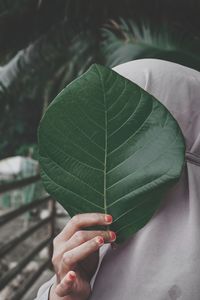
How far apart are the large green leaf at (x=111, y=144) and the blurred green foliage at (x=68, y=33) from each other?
2997 mm

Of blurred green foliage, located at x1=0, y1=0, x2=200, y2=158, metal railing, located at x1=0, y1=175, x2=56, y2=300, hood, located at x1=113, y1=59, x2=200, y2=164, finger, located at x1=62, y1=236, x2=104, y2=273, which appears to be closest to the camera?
finger, located at x1=62, y1=236, x2=104, y2=273

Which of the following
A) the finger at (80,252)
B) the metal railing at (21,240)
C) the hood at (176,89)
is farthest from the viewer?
the metal railing at (21,240)

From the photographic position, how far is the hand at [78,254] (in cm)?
75

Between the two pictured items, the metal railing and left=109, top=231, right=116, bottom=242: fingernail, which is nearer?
left=109, top=231, right=116, bottom=242: fingernail

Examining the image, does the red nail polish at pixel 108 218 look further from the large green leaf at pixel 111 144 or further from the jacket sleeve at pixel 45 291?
the jacket sleeve at pixel 45 291

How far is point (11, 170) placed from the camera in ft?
26.3

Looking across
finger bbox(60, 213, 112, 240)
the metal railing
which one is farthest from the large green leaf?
the metal railing

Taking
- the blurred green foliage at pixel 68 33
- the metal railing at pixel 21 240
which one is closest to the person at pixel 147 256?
the metal railing at pixel 21 240

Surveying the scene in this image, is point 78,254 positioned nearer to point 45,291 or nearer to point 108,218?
point 108,218

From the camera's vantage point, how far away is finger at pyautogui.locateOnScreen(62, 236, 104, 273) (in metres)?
0.74

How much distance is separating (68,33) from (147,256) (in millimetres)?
3794

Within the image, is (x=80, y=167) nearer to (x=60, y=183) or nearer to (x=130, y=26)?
(x=60, y=183)

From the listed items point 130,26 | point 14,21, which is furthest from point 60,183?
point 14,21

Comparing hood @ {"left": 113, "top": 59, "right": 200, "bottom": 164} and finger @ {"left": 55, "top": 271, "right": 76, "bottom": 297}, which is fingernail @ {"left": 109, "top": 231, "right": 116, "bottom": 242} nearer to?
finger @ {"left": 55, "top": 271, "right": 76, "bottom": 297}
